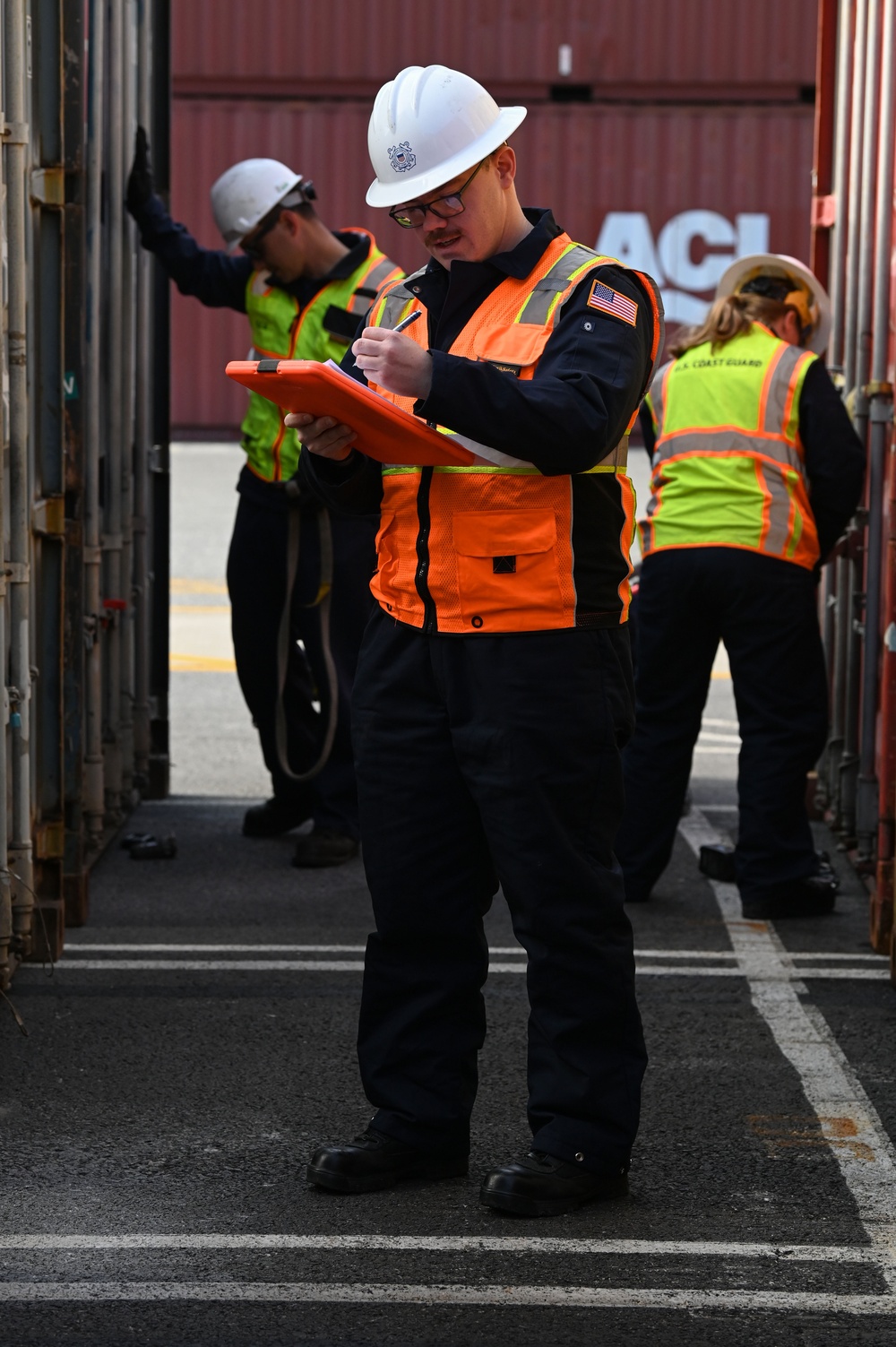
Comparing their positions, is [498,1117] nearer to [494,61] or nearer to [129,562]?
[129,562]

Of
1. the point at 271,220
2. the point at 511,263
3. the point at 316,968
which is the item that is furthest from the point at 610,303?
the point at 271,220

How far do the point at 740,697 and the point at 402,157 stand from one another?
9.25ft

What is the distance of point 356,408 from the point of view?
3164 millimetres

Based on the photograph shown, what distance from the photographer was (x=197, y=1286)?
3209 mm

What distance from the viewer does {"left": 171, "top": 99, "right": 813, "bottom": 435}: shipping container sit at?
24.3 m

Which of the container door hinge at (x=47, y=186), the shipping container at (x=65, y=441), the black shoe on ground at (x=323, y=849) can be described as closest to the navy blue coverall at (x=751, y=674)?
the black shoe on ground at (x=323, y=849)

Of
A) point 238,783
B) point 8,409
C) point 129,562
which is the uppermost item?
point 8,409

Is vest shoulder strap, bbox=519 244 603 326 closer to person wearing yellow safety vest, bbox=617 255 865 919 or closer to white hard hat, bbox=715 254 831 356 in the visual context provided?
person wearing yellow safety vest, bbox=617 255 865 919

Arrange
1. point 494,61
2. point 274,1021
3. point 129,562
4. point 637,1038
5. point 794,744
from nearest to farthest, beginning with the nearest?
point 637,1038
point 274,1021
point 794,744
point 129,562
point 494,61

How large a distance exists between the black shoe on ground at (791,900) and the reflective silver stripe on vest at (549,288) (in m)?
2.81

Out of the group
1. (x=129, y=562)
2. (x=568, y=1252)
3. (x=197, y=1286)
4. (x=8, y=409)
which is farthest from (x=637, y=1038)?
(x=129, y=562)

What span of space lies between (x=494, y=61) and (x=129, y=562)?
749 inches

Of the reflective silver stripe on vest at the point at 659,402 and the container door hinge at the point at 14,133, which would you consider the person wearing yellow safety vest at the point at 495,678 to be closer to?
the container door hinge at the point at 14,133

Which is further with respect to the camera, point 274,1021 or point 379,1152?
point 274,1021
